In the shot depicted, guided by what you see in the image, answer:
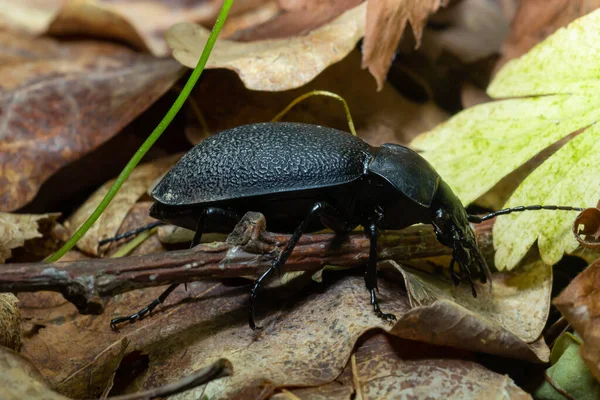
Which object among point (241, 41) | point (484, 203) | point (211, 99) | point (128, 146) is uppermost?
point (241, 41)

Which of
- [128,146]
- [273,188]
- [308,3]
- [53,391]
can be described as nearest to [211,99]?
[128,146]

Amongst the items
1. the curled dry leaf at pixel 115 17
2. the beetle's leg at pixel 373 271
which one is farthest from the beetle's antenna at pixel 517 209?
the curled dry leaf at pixel 115 17

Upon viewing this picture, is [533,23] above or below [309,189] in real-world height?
above

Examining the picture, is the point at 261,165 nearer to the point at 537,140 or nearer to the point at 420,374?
the point at 420,374

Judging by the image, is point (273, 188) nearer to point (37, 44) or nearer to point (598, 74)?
point (598, 74)

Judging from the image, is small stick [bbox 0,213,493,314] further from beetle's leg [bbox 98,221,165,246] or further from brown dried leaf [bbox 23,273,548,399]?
beetle's leg [bbox 98,221,165,246]

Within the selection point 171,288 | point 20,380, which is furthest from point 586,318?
point 20,380
